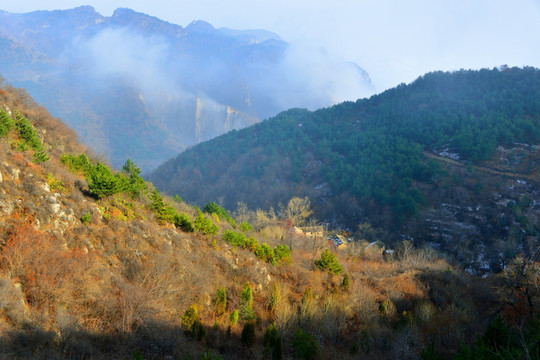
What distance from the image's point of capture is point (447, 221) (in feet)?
189

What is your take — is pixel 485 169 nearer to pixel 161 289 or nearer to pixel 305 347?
pixel 305 347

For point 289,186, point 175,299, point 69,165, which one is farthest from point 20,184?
point 289,186

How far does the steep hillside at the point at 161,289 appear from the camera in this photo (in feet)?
37.0

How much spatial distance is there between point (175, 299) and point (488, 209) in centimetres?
6012

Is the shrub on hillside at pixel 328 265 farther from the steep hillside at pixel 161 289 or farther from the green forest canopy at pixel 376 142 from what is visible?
the green forest canopy at pixel 376 142

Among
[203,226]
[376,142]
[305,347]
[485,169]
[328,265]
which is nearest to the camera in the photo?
[305,347]

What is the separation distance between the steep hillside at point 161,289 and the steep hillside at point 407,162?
33534 mm

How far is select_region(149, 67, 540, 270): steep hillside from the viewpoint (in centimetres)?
5750

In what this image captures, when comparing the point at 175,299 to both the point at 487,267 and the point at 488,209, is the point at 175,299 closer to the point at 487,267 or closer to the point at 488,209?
the point at 487,267

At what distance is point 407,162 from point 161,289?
228ft

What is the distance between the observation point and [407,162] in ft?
237

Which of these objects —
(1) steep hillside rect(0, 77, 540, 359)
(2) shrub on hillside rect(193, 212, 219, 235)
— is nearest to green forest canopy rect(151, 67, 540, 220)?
(1) steep hillside rect(0, 77, 540, 359)

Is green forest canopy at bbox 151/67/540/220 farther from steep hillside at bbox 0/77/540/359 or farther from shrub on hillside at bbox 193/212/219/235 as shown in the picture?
shrub on hillside at bbox 193/212/219/235

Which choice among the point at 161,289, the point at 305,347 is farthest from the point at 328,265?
the point at 161,289
